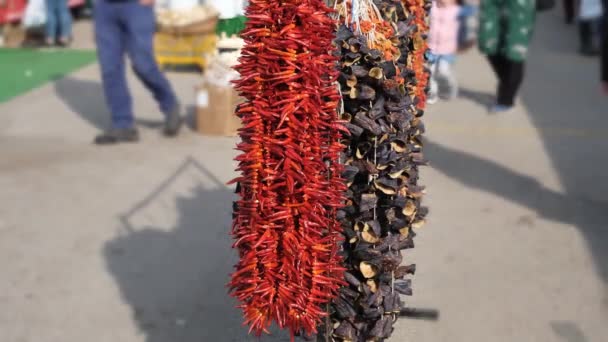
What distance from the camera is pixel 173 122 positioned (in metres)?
7.68

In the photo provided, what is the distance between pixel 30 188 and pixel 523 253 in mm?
3547

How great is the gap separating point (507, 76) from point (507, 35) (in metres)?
0.49

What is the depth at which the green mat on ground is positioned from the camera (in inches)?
390

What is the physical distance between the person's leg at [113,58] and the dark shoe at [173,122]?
32 centimetres

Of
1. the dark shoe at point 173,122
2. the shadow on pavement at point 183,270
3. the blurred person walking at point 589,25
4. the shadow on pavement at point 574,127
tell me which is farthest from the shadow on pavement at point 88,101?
the blurred person walking at point 589,25

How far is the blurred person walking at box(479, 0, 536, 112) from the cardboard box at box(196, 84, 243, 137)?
2730mm

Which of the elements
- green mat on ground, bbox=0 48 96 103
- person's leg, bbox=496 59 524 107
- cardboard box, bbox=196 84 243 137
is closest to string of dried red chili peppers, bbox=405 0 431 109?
cardboard box, bbox=196 84 243 137

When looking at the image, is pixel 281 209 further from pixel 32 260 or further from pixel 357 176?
pixel 32 260

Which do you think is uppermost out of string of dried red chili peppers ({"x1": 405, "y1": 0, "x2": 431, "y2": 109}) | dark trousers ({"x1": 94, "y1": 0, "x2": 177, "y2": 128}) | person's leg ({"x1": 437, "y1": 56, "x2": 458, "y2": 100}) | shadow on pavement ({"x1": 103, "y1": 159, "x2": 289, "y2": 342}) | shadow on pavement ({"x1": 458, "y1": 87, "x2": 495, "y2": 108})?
string of dried red chili peppers ({"x1": 405, "y1": 0, "x2": 431, "y2": 109})

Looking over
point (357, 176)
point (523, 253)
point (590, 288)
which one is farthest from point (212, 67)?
point (357, 176)

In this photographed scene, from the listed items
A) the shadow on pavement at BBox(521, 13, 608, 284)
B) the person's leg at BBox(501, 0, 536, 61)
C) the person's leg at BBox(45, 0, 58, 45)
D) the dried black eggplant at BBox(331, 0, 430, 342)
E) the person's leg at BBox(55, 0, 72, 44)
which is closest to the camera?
the dried black eggplant at BBox(331, 0, 430, 342)

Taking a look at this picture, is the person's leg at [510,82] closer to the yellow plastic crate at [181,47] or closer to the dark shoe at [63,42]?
the yellow plastic crate at [181,47]

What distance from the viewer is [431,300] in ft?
14.9

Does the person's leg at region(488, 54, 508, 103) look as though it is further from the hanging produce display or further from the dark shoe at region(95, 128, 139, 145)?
the hanging produce display
